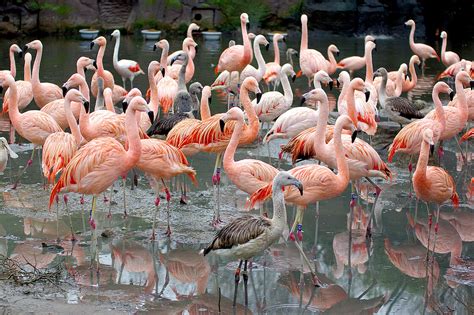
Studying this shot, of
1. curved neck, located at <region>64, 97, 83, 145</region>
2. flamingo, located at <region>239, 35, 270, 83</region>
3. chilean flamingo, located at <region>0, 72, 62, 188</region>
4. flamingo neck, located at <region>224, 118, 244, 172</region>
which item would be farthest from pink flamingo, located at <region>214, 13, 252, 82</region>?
flamingo neck, located at <region>224, 118, 244, 172</region>

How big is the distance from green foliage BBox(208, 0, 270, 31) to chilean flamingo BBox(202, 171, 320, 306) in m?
Answer: 17.3

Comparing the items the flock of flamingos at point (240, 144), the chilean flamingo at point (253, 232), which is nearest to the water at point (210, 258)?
the flock of flamingos at point (240, 144)

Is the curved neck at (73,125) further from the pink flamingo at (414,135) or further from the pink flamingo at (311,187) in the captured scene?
the pink flamingo at (414,135)

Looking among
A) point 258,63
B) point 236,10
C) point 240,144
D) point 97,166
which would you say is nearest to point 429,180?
point 240,144

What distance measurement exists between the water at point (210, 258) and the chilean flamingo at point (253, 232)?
40cm

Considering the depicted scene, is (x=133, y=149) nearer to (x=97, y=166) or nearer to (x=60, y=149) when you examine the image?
(x=97, y=166)

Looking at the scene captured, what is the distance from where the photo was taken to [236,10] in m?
23.0

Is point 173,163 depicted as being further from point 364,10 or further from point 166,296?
point 364,10

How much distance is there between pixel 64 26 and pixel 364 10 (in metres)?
8.39

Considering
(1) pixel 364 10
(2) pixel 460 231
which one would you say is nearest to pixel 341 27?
(1) pixel 364 10

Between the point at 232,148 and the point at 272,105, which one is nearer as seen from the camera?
→ the point at 232,148

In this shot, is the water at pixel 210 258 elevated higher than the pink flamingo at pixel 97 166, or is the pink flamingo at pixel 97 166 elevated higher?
the pink flamingo at pixel 97 166

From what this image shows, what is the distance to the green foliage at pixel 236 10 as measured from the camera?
2284 centimetres

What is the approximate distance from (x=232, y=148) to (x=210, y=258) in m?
1.01
